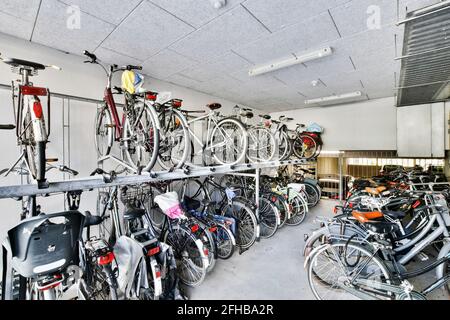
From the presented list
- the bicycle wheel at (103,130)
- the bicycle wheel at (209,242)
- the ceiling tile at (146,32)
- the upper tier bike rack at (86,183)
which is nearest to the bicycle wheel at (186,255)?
→ the bicycle wheel at (209,242)

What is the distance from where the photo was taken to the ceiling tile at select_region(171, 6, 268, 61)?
6.45ft

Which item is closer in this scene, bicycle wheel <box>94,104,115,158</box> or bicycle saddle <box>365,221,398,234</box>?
bicycle saddle <box>365,221,398,234</box>

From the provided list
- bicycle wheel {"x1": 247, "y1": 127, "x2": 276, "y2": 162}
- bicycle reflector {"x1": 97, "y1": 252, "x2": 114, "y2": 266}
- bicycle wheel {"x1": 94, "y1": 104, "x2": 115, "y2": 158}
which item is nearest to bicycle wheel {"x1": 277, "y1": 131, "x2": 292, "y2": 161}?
bicycle wheel {"x1": 247, "y1": 127, "x2": 276, "y2": 162}

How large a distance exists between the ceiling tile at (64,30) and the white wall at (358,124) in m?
5.83

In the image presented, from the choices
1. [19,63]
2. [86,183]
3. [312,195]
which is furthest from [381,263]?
[312,195]

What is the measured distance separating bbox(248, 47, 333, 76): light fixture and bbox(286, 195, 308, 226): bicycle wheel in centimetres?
235

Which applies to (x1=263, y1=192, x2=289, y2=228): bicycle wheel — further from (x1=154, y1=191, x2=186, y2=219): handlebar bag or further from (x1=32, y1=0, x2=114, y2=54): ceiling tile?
(x1=32, y1=0, x2=114, y2=54): ceiling tile

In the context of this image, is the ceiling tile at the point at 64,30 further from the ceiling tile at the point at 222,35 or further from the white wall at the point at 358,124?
the white wall at the point at 358,124

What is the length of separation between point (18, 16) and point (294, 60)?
3.05 metres

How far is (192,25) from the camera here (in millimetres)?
2064

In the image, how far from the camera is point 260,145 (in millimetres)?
3752
